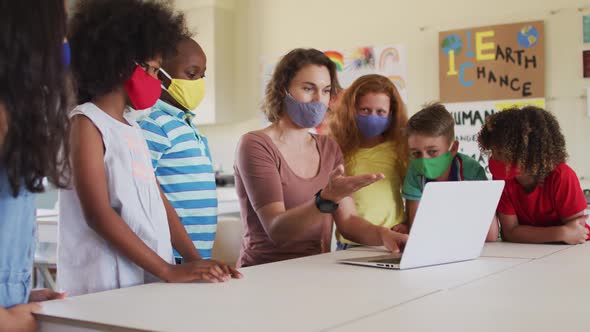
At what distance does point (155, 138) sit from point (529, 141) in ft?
3.47

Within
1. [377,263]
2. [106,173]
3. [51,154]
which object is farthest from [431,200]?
[51,154]

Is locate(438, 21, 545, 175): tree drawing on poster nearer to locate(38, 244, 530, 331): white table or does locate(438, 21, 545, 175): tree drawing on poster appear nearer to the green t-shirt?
the green t-shirt

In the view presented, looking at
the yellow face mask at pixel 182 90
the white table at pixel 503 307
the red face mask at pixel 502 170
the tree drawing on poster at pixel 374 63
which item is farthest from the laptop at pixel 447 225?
the tree drawing on poster at pixel 374 63

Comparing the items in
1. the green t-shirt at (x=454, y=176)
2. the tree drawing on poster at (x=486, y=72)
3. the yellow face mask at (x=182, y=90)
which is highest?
the tree drawing on poster at (x=486, y=72)

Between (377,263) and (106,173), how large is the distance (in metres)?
0.62

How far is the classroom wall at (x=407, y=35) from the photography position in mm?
3613

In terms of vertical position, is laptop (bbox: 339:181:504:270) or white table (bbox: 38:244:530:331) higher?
laptop (bbox: 339:181:504:270)

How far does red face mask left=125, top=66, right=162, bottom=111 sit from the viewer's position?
1.49m

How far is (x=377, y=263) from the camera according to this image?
1519 millimetres

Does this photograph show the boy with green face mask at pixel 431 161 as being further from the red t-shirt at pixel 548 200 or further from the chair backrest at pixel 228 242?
the chair backrest at pixel 228 242

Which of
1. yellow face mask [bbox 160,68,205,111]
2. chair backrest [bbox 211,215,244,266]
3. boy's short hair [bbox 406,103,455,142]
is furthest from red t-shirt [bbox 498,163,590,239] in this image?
yellow face mask [bbox 160,68,205,111]

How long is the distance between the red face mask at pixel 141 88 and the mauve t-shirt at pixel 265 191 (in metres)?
0.43

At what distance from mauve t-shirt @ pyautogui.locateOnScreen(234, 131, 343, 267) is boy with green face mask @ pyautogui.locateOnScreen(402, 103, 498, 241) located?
0.28m

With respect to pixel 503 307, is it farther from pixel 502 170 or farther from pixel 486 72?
pixel 486 72
